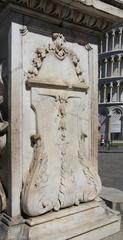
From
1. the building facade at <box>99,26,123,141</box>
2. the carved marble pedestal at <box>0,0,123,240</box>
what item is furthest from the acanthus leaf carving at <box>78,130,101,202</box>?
the building facade at <box>99,26,123,141</box>

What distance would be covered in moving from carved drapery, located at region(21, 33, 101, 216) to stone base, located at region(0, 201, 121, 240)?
0.08 m

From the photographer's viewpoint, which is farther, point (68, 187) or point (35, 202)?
point (68, 187)

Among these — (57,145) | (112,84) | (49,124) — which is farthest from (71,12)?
(112,84)

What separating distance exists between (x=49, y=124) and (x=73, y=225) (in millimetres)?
1028

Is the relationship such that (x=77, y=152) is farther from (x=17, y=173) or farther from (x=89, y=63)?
(x=89, y=63)

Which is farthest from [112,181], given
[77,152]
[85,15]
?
[85,15]

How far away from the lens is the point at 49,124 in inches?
136

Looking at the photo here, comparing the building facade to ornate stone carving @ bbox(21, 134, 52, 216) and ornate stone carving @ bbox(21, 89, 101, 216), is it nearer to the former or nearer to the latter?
ornate stone carving @ bbox(21, 89, 101, 216)

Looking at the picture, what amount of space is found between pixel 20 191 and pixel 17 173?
0.18 meters

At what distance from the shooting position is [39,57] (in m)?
3.40

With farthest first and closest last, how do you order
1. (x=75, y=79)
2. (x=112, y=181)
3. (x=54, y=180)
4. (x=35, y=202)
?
(x=112, y=181) → (x=75, y=79) → (x=54, y=180) → (x=35, y=202)

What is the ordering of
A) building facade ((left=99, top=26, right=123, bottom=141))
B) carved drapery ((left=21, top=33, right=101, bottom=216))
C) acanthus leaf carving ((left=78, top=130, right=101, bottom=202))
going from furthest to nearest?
building facade ((left=99, top=26, right=123, bottom=141)) → acanthus leaf carving ((left=78, top=130, right=101, bottom=202)) → carved drapery ((left=21, top=33, right=101, bottom=216))

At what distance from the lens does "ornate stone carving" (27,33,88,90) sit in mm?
3373

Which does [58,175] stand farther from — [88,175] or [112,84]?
[112,84]
